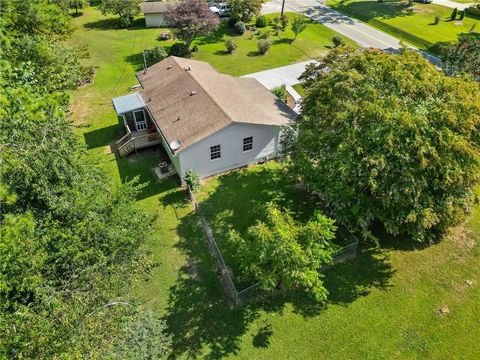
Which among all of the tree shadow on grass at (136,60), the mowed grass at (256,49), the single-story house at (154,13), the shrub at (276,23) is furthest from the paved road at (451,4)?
the tree shadow on grass at (136,60)

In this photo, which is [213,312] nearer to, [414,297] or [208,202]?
[208,202]

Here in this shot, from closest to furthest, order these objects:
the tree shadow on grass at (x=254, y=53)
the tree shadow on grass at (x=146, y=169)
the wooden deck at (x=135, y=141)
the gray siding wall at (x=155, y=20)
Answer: the tree shadow on grass at (x=146, y=169)
the wooden deck at (x=135, y=141)
the tree shadow on grass at (x=254, y=53)
the gray siding wall at (x=155, y=20)

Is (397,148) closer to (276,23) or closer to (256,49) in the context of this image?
(256,49)

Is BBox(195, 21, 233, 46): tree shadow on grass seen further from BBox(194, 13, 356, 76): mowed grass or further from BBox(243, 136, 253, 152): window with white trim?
BBox(243, 136, 253, 152): window with white trim

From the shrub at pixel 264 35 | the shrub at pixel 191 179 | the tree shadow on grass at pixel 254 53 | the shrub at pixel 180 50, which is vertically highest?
the shrub at pixel 264 35

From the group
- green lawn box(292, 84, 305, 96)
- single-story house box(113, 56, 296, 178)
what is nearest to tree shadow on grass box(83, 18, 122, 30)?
single-story house box(113, 56, 296, 178)

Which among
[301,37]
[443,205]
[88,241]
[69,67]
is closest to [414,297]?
[443,205]

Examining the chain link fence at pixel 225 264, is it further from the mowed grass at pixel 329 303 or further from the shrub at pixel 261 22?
the shrub at pixel 261 22
